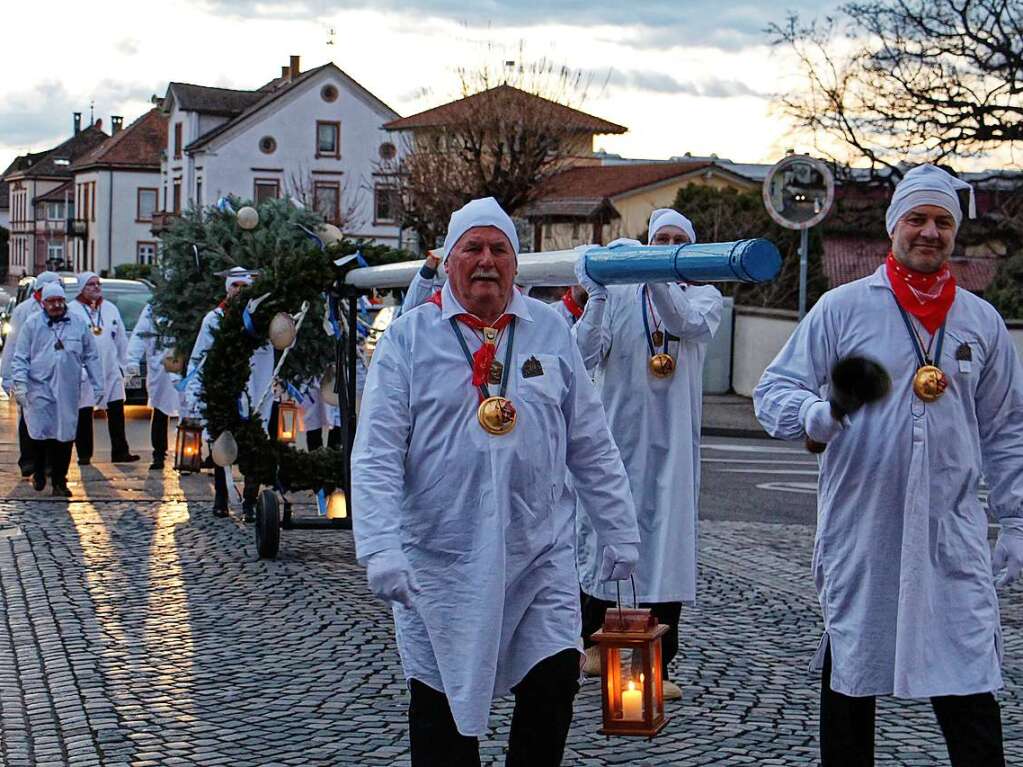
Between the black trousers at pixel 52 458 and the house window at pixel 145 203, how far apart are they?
9242cm

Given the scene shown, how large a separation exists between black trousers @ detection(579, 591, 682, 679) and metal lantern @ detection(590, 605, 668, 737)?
1.72 metres

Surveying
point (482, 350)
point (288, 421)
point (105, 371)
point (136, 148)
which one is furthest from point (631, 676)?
point (136, 148)

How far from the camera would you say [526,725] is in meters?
4.65

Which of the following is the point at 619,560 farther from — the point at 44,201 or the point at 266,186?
the point at 44,201

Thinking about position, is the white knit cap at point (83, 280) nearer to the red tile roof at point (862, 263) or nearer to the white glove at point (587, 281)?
the white glove at point (587, 281)

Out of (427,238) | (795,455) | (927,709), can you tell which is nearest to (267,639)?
(927,709)

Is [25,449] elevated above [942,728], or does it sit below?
below

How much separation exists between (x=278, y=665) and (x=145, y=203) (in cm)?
10066

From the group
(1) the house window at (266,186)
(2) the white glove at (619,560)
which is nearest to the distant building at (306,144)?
(1) the house window at (266,186)

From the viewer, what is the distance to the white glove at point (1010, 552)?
16.5ft

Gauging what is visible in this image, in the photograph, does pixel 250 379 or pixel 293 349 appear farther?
pixel 250 379

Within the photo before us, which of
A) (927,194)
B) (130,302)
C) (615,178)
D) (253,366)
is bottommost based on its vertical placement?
(253,366)

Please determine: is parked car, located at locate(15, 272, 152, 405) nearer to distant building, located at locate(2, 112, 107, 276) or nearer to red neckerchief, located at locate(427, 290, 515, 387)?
red neckerchief, located at locate(427, 290, 515, 387)

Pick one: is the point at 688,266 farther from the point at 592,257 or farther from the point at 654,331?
the point at 654,331
